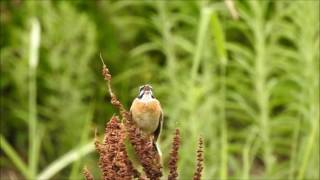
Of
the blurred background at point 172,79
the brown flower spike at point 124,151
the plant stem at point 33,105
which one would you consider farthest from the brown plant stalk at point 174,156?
the blurred background at point 172,79

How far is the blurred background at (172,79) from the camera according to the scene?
598 cm

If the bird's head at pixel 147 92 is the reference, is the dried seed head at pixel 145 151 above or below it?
below

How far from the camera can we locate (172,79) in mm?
6332

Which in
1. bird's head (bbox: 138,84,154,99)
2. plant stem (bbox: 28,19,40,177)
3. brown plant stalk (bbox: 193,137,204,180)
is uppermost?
plant stem (bbox: 28,19,40,177)

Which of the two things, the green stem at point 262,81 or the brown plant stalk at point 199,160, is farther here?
the green stem at point 262,81

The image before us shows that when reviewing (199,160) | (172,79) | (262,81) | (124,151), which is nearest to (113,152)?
(124,151)

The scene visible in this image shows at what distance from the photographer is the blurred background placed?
5.98 m

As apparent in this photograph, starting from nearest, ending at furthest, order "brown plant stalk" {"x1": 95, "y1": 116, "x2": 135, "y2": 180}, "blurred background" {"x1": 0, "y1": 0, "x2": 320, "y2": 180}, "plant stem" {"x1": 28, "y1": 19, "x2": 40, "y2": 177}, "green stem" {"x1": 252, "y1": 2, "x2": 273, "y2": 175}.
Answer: "brown plant stalk" {"x1": 95, "y1": 116, "x2": 135, "y2": 180} < "plant stem" {"x1": 28, "y1": 19, "x2": 40, "y2": 177} < "green stem" {"x1": 252, "y1": 2, "x2": 273, "y2": 175} < "blurred background" {"x1": 0, "y1": 0, "x2": 320, "y2": 180}

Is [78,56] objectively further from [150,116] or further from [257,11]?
[150,116]

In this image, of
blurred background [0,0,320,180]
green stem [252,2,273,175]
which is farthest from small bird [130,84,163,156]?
green stem [252,2,273,175]

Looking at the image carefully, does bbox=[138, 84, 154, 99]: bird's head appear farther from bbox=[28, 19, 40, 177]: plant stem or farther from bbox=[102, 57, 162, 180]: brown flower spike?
bbox=[28, 19, 40, 177]: plant stem

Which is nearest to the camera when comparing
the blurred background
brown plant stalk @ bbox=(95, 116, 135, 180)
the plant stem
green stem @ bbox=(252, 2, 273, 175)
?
brown plant stalk @ bbox=(95, 116, 135, 180)

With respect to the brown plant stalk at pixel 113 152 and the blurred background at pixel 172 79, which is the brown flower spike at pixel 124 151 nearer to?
the brown plant stalk at pixel 113 152

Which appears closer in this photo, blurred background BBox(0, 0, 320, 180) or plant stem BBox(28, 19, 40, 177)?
plant stem BBox(28, 19, 40, 177)
